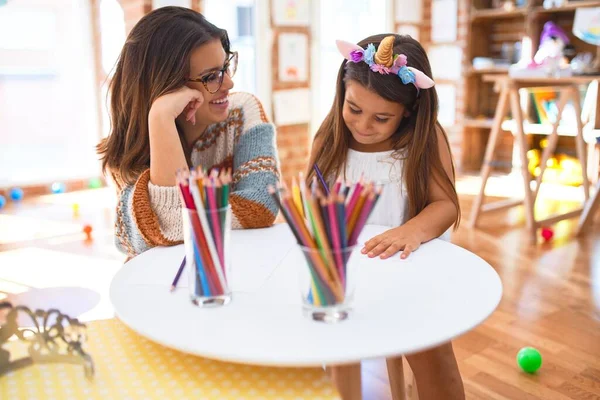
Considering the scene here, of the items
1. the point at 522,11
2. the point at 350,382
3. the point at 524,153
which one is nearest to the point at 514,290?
the point at 524,153

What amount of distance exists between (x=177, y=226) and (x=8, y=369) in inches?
14.8

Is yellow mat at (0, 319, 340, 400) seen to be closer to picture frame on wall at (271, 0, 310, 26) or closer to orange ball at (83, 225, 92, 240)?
orange ball at (83, 225, 92, 240)

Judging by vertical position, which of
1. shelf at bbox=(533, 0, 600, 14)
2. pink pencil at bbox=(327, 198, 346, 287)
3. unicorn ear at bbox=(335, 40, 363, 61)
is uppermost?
shelf at bbox=(533, 0, 600, 14)

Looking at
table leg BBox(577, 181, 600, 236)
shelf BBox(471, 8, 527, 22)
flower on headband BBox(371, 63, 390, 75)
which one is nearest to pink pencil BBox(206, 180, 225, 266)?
flower on headband BBox(371, 63, 390, 75)

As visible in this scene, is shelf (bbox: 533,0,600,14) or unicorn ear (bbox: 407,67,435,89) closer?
unicorn ear (bbox: 407,67,435,89)

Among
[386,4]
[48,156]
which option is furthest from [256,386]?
[386,4]

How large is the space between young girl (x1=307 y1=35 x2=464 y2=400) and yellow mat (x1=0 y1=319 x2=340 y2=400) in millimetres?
402

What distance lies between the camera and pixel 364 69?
1.29 meters

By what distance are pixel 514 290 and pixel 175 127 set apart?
1635 millimetres

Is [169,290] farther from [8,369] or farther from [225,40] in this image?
[225,40]

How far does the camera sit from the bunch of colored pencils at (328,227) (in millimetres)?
674

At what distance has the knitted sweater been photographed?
1079mm

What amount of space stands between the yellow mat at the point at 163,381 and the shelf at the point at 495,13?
4175 millimetres

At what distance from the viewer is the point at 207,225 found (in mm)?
752
